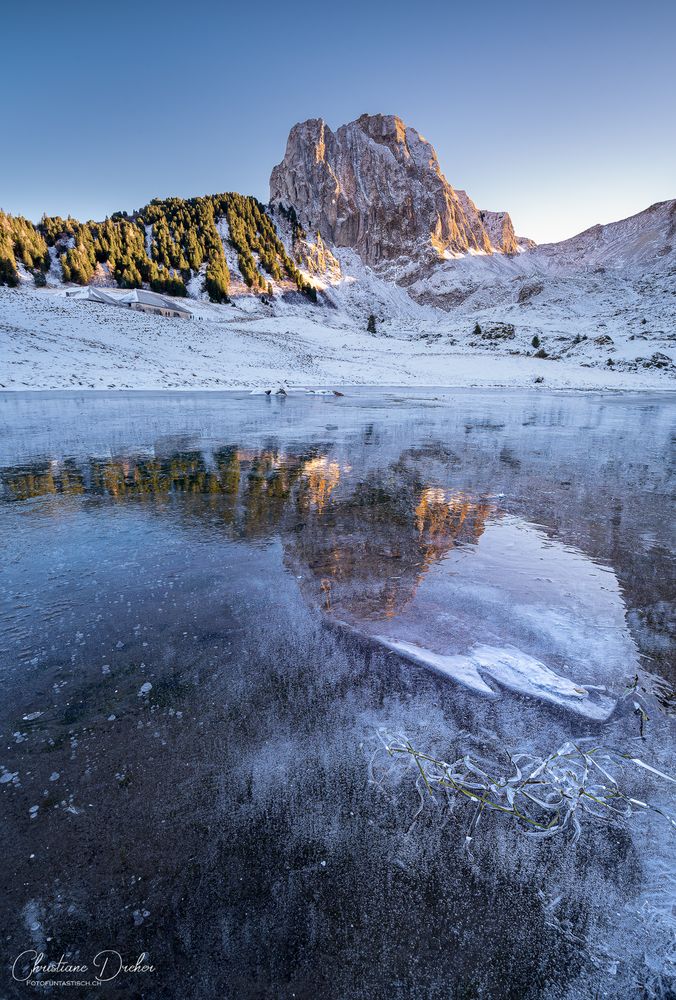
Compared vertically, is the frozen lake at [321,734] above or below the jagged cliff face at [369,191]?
below

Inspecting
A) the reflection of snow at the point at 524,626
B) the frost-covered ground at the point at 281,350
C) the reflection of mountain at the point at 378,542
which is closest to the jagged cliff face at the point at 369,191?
the frost-covered ground at the point at 281,350

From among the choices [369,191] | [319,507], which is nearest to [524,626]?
[319,507]

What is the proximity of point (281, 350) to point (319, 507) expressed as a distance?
4694 cm

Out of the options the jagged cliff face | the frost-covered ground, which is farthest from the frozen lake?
the jagged cliff face

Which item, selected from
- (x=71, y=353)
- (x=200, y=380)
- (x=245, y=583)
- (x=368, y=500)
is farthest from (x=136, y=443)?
(x=71, y=353)

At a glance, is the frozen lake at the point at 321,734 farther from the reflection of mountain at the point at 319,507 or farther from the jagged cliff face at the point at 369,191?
the jagged cliff face at the point at 369,191

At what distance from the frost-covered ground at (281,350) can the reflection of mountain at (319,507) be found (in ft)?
78.7

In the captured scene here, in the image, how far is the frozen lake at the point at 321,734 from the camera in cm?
142

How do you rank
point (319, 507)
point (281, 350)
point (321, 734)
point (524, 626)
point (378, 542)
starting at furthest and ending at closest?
point (281, 350)
point (319, 507)
point (378, 542)
point (524, 626)
point (321, 734)

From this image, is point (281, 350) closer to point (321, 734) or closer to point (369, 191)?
point (321, 734)

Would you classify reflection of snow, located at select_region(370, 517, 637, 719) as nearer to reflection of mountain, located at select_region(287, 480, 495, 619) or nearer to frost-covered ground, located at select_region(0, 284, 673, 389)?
reflection of mountain, located at select_region(287, 480, 495, 619)

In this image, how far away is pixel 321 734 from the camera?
2.14 meters

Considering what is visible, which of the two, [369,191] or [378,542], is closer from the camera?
[378,542]

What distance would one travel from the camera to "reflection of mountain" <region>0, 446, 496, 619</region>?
3801mm
